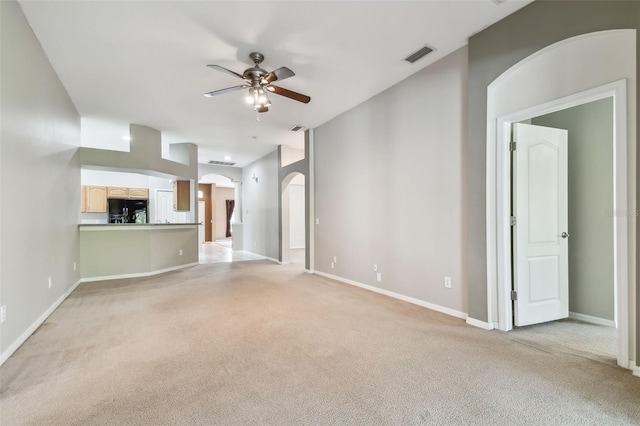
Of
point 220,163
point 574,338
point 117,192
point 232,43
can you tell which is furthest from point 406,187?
point 117,192

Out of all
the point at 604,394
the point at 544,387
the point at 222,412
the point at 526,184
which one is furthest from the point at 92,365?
the point at 526,184

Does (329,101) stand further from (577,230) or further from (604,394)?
(604,394)

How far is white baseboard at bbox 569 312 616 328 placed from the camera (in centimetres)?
297

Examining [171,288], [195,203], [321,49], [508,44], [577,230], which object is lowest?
[171,288]

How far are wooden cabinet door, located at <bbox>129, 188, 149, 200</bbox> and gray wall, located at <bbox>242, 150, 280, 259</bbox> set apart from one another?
294 cm

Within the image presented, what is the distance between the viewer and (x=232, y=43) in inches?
121

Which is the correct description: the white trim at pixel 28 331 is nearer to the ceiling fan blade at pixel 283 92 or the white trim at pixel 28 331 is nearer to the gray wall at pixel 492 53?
the ceiling fan blade at pixel 283 92

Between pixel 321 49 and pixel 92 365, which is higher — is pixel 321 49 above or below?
above

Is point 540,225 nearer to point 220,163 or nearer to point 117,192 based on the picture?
point 220,163

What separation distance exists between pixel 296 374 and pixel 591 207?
354cm

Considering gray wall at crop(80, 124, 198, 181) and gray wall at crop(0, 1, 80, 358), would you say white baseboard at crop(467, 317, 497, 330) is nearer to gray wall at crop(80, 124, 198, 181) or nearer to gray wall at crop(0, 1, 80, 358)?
gray wall at crop(0, 1, 80, 358)

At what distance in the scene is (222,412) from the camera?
1.64 metres

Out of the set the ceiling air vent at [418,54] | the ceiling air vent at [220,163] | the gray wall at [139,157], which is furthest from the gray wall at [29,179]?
the ceiling air vent at [220,163]

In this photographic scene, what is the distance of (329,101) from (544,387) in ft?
14.0
